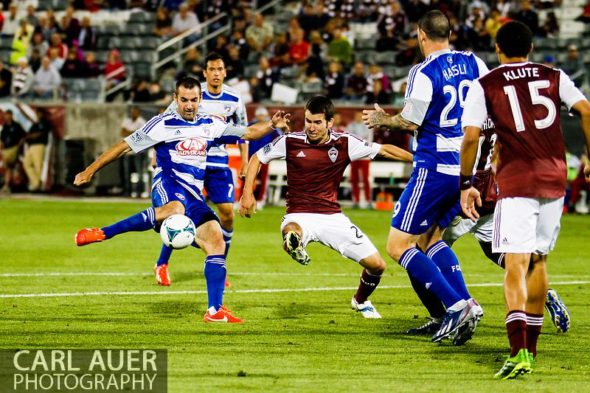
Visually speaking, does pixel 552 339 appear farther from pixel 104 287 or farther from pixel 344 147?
pixel 104 287

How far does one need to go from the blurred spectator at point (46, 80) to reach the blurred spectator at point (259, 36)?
16.1 ft

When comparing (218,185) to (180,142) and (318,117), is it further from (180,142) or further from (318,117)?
(318,117)

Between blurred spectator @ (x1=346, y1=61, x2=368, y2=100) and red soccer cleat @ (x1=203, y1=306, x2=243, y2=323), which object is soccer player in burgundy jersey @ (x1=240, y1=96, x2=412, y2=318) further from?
blurred spectator @ (x1=346, y1=61, x2=368, y2=100)

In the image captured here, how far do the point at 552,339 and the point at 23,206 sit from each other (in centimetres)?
1722

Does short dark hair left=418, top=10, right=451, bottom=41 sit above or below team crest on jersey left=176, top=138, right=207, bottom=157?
above

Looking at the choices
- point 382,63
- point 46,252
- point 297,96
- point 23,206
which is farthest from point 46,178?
point 46,252

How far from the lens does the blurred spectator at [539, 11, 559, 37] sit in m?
27.6

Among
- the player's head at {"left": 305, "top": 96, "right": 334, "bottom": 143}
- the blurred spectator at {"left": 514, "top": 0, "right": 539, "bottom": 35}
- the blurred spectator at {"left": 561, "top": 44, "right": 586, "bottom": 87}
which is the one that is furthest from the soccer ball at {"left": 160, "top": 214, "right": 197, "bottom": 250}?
the blurred spectator at {"left": 514, "top": 0, "right": 539, "bottom": 35}

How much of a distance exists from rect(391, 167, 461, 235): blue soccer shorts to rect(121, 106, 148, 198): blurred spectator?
18064 millimetres

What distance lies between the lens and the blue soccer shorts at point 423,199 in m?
9.23

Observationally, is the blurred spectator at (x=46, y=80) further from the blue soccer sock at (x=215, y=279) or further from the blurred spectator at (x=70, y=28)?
the blue soccer sock at (x=215, y=279)

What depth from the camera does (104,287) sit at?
1249cm

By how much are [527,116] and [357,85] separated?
19.1 m

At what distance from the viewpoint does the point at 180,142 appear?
36.5ft
